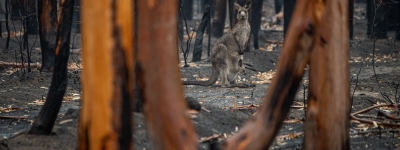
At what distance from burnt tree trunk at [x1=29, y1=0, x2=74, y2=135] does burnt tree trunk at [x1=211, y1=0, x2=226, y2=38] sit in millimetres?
14916

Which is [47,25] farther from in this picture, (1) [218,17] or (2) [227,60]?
(1) [218,17]

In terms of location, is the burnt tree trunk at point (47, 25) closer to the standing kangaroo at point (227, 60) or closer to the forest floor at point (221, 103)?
the forest floor at point (221, 103)

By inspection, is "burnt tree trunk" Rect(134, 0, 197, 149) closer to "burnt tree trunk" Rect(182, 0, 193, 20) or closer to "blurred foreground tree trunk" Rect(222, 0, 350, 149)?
"blurred foreground tree trunk" Rect(222, 0, 350, 149)

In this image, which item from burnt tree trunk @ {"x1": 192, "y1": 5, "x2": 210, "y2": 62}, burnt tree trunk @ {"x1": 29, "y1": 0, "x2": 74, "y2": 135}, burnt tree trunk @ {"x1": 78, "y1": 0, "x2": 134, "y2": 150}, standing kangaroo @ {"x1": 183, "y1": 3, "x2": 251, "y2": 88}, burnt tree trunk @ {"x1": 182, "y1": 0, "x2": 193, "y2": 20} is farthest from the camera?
burnt tree trunk @ {"x1": 182, "y1": 0, "x2": 193, "y2": 20}

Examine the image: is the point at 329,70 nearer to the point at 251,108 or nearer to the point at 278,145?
the point at 278,145

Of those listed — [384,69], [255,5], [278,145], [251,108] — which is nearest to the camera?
[278,145]

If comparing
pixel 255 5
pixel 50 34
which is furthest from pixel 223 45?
pixel 255 5

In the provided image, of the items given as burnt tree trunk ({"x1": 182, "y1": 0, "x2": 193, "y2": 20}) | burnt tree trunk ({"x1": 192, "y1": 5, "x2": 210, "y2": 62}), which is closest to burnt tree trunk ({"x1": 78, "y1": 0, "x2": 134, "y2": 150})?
burnt tree trunk ({"x1": 192, "y1": 5, "x2": 210, "y2": 62})

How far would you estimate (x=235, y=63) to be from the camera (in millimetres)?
12773

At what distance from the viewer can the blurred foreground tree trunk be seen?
4.98 m

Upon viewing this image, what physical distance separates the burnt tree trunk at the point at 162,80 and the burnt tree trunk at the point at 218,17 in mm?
16665

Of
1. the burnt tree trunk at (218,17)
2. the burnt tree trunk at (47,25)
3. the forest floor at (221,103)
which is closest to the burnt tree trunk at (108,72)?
the forest floor at (221,103)

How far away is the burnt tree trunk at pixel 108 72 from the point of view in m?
4.48

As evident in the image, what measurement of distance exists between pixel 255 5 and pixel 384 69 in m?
5.25
